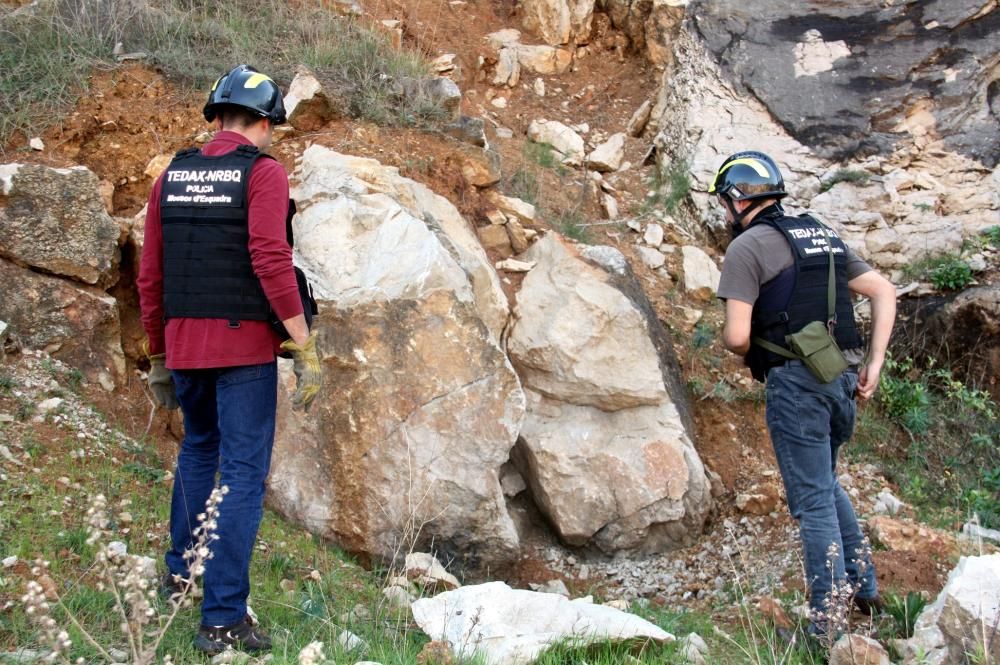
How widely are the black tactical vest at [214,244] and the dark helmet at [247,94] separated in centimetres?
18

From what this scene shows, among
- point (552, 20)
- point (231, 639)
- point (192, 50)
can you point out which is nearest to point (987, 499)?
point (231, 639)

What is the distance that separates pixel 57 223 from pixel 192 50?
2.05m

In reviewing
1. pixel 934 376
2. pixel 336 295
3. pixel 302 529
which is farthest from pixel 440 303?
pixel 934 376

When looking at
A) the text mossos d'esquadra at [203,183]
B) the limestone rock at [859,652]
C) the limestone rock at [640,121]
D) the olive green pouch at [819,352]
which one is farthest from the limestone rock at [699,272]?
the text mossos d'esquadra at [203,183]

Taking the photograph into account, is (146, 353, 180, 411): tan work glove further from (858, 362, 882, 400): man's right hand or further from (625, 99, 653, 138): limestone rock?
(625, 99, 653, 138): limestone rock

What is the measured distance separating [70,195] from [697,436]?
13.2 feet

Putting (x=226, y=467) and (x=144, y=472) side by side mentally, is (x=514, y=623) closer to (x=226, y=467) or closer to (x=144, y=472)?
(x=226, y=467)

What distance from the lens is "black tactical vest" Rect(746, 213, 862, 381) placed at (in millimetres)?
3457

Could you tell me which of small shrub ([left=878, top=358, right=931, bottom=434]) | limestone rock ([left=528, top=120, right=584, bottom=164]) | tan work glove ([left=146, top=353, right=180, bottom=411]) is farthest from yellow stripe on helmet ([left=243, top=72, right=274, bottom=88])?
limestone rock ([left=528, top=120, right=584, bottom=164])

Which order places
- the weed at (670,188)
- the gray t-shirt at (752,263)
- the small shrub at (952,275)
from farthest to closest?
the weed at (670,188) < the small shrub at (952,275) < the gray t-shirt at (752,263)

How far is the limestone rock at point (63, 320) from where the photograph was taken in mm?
4570

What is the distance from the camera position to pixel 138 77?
19.4 feet

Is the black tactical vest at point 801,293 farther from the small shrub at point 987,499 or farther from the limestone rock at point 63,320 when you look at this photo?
the limestone rock at point 63,320

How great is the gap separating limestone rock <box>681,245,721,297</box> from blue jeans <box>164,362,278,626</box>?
4155 mm
